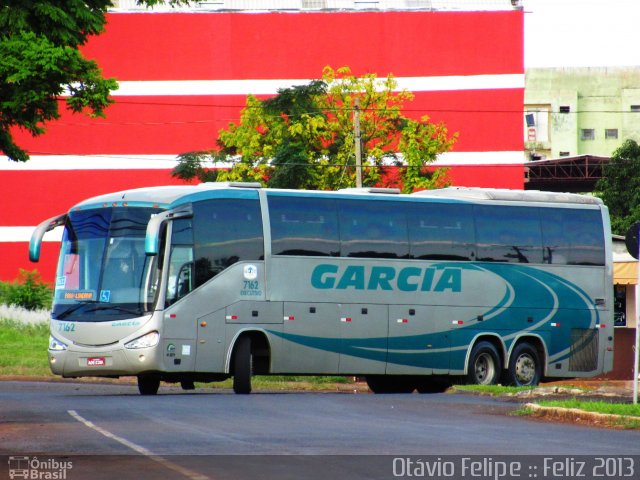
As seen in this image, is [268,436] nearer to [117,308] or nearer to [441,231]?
[117,308]

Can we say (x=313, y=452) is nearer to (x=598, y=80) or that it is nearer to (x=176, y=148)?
(x=176, y=148)

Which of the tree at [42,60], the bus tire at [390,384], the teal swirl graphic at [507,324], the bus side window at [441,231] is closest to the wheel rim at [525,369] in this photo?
the teal swirl graphic at [507,324]

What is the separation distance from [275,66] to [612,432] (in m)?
47.8

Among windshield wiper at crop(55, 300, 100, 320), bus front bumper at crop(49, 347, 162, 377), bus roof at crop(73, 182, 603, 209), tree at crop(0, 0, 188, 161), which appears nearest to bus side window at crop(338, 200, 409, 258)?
bus roof at crop(73, 182, 603, 209)

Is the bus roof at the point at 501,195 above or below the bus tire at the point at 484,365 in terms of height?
above

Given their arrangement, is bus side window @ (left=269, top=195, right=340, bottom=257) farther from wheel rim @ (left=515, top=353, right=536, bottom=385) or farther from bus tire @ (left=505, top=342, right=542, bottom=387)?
wheel rim @ (left=515, top=353, right=536, bottom=385)

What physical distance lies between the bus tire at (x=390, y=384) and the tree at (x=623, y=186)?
136ft

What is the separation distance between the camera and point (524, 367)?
28.5 meters

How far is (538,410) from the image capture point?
1908 centimetres

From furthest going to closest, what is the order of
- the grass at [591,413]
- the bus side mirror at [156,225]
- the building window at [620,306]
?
1. the building window at [620,306]
2. the bus side mirror at [156,225]
3. the grass at [591,413]

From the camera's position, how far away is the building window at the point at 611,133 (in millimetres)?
98188

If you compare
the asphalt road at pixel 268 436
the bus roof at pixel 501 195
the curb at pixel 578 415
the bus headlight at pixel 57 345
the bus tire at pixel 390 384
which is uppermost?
the bus roof at pixel 501 195

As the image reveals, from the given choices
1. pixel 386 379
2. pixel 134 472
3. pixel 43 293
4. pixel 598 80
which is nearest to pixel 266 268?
pixel 386 379

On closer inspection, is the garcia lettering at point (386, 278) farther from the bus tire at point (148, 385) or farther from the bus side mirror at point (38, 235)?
the bus side mirror at point (38, 235)
